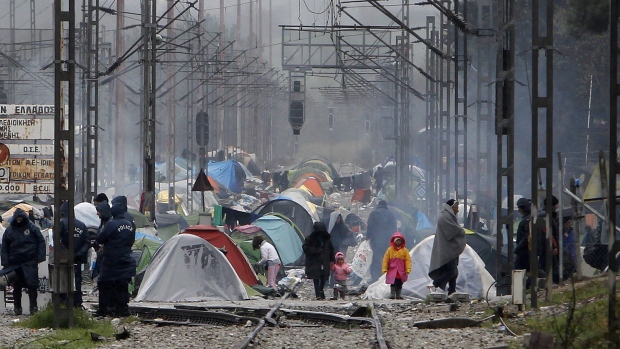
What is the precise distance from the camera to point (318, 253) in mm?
20750

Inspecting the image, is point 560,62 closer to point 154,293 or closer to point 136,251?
point 136,251

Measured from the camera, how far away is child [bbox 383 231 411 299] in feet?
62.6

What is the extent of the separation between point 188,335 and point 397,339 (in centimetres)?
249

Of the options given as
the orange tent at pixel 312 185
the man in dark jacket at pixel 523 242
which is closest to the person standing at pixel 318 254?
the man in dark jacket at pixel 523 242

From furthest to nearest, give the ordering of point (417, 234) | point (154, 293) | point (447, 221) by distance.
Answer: point (417, 234) → point (154, 293) → point (447, 221)

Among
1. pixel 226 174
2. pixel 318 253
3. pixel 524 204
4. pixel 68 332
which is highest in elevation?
pixel 226 174

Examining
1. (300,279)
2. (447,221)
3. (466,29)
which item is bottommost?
(300,279)

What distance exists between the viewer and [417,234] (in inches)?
1248

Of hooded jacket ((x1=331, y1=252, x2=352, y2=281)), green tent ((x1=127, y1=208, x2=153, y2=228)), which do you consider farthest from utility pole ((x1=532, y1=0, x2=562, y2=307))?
green tent ((x1=127, y1=208, x2=153, y2=228))

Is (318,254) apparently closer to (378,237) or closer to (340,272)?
(340,272)

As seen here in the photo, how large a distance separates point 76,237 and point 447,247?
586 cm

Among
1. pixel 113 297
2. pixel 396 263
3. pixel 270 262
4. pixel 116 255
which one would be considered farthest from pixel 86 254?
pixel 270 262

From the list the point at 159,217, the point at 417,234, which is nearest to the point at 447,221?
the point at 417,234

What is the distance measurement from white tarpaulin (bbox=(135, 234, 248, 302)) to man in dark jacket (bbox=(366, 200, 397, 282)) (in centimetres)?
629
